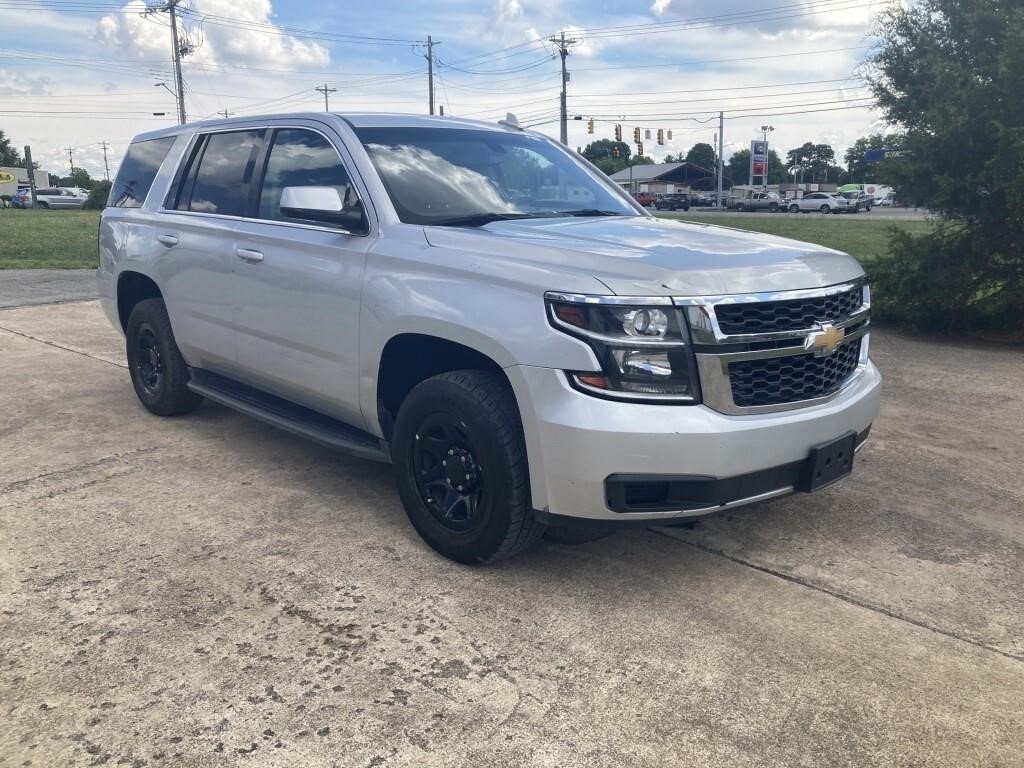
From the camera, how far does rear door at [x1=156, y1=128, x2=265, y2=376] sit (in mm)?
4785

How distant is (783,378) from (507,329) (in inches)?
39.9

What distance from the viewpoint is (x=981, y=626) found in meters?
3.20

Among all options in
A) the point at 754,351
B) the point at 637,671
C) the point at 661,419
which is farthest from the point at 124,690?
the point at 754,351

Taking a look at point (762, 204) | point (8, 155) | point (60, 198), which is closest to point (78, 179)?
point (8, 155)

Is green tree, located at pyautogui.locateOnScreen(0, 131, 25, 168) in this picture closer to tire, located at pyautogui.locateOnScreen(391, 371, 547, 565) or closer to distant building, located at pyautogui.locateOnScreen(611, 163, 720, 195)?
distant building, located at pyautogui.locateOnScreen(611, 163, 720, 195)

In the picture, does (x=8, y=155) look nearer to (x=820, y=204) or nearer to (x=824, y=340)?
(x=820, y=204)

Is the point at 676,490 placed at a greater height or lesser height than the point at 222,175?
lesser

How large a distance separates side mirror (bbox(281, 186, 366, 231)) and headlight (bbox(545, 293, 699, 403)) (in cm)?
127

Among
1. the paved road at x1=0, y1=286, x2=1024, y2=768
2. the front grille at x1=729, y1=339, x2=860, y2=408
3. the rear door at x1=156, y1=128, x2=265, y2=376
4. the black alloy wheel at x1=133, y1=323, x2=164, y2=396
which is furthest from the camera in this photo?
the black alloy wheel at x1=133, y1=323, x2=164, y2=396

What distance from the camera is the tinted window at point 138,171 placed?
18.7 feet

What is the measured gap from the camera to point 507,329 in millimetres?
3227

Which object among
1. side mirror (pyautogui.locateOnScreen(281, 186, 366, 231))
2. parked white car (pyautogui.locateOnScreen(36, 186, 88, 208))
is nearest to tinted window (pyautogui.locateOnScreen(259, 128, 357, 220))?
side mirror (pyautogui.locateOnScreen(281, 186, 366, 231))

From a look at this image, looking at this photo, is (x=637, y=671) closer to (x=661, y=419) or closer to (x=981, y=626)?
(x=661, y=419)

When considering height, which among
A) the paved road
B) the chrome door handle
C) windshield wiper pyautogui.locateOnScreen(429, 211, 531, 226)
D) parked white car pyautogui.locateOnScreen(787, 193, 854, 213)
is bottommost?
the paved road
